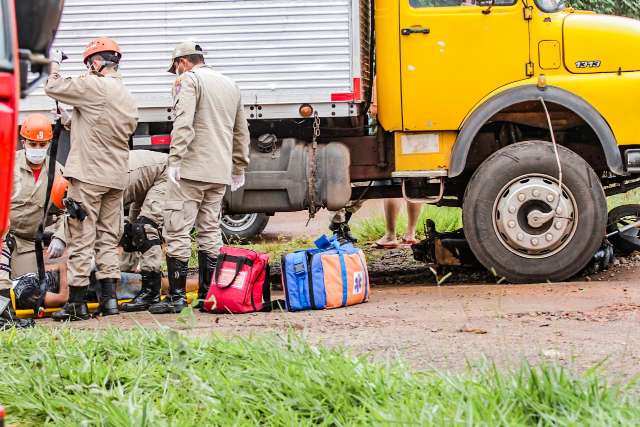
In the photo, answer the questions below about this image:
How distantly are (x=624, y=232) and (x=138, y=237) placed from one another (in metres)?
3.98

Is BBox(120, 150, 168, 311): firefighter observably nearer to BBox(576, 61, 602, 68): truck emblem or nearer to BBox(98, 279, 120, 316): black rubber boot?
BBox(98, 279, 120, 316): black rubber boot

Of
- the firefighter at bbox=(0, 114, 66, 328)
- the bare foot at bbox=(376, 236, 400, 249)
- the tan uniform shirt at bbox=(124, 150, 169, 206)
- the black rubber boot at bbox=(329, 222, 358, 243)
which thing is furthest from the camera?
the bare foot at bbox=(376, 236, 400, 249)

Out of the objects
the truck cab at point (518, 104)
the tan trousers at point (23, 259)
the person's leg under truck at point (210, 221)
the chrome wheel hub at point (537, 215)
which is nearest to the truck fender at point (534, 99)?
the truck cab at point (518, 104)

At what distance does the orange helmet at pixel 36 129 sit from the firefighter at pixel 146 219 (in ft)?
2.66

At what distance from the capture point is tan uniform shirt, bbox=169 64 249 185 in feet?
25.1

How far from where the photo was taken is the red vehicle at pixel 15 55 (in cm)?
350

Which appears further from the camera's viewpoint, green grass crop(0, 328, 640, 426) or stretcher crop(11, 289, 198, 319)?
stretcher crop(11, 289, 198, 319)

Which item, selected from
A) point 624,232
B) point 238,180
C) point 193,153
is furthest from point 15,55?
point 624,232

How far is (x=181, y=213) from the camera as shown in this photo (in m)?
7.80

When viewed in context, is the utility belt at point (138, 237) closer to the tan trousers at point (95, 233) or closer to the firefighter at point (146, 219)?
the firefighter at point (146, 219)

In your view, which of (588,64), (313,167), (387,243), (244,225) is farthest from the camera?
(244,225)

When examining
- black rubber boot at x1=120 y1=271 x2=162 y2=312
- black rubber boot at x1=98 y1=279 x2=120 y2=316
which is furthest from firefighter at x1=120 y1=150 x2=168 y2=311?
black rubber boot at x1=98 y1=279 x2=120 y2=316

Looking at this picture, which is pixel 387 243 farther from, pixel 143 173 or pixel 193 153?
pixel 193 153

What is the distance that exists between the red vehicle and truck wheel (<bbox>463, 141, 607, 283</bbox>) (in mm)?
5217
